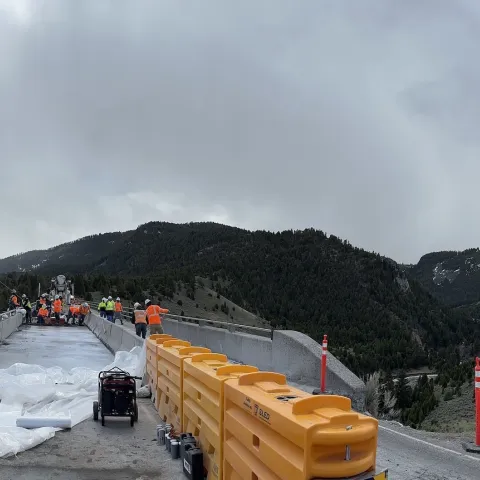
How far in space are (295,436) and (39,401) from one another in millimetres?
6980

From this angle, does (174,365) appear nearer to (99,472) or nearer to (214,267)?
(99,472)

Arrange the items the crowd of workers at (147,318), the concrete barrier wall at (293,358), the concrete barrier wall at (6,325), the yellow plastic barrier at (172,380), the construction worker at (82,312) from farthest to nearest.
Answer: the construction worker at (82,312) < the concrete barrier wall at (6,325) < the crowd of workers at (147,318) < the concrete barrier wall at (293,358) < the yellow plastic barrier at (172,380)

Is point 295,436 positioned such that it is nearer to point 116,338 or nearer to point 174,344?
point 174,344

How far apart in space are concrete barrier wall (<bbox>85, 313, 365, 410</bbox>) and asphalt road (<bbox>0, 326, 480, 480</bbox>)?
105cm

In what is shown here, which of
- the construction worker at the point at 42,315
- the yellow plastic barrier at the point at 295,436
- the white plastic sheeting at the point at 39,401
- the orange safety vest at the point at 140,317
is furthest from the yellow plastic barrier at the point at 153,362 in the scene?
the construction worker at the point at 42,315

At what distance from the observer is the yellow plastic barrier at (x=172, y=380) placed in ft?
27.5

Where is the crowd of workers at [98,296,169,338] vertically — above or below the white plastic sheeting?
above

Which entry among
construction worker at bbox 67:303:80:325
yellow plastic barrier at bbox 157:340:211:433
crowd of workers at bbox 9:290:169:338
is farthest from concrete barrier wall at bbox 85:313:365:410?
construction worker at bbox 67:303:80:325

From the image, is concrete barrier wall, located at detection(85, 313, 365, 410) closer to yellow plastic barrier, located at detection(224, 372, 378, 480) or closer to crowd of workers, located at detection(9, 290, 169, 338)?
crowd of workers, located at detection(9, 290, 169, 338)

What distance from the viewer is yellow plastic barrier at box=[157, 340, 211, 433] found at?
8.38 m

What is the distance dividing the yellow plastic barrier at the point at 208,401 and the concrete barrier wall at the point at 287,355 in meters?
4.19

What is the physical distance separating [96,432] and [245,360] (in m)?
7.17

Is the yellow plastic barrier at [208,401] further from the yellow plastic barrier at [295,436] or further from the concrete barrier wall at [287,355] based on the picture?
the concrete barrier wall at [287,355]

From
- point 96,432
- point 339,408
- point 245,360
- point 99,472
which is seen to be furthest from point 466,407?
point 339,408
